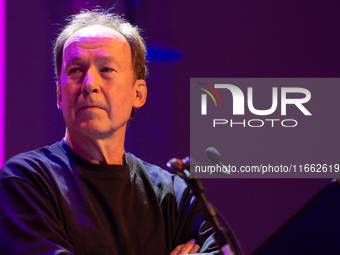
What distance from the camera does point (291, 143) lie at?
308 centimetres

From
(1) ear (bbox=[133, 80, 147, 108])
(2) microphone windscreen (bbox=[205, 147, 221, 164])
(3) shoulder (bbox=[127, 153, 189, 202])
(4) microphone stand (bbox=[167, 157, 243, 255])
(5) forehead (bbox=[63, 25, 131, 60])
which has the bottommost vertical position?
(3) shoulder (bbox=[127, 153, 189, 202])

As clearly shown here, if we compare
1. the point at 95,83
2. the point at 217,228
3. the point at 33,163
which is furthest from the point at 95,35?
the point at 217,228

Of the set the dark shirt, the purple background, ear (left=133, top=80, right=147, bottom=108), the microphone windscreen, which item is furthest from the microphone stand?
the purple background

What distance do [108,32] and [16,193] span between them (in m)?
0.91

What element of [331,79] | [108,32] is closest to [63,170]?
[108,32]

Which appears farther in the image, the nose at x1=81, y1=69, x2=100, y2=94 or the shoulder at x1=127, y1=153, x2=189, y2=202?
the shoulder at x1=127, y1=153, x2=189, y2=202

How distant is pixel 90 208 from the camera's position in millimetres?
1586

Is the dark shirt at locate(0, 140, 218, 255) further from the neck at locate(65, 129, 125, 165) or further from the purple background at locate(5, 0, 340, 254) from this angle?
the purple background at locate(5, 0, 340, 254)

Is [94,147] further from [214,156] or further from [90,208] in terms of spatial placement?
[214,156]

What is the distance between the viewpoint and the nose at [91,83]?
1701mm

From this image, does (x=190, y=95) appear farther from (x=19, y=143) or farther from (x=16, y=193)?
(x=16, y=193)

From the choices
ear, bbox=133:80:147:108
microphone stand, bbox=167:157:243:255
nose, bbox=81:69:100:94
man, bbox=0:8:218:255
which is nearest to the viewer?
microphone stand, bbox=167:157:243:255

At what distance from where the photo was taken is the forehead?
71.2 inches

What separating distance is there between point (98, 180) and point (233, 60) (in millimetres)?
1970
